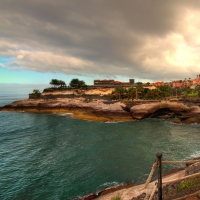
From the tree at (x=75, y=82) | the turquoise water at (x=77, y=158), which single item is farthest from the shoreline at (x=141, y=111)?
the tree at (x=75, y=82)

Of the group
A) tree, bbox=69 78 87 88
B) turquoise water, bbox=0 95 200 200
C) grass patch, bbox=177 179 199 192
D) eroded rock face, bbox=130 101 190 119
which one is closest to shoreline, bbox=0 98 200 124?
eroded rock face, bbox=130 101 190 119

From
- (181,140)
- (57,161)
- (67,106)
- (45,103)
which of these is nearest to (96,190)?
(57,161)

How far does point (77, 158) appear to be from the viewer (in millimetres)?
20828

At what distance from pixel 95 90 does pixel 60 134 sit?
2388 inches

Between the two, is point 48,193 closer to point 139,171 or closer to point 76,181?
point 76,181

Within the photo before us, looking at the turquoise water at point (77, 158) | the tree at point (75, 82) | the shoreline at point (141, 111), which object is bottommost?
the turquoise water at point (77, 158)

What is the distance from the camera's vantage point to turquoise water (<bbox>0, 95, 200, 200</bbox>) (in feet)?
49.3

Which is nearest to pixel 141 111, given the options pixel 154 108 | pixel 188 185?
pixel 154 108

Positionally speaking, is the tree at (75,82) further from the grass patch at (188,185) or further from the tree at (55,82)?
the grass patch at (188,185)

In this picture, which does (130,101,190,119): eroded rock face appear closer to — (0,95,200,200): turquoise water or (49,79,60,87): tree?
(0,95,200,200): turquoise water

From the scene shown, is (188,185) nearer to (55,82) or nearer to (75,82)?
(75,82)

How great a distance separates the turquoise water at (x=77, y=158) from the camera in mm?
15013

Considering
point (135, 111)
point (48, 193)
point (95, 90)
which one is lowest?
point (48, 193)

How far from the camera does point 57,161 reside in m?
20.1
